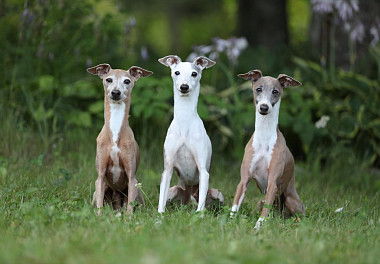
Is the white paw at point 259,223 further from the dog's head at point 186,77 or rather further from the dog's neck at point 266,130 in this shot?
the dog's head at point 186,77

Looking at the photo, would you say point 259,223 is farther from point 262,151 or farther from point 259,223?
point 262,151

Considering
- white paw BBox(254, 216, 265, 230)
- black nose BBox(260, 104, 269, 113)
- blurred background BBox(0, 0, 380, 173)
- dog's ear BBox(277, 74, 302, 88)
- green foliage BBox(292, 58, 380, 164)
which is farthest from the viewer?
green foliage BBox(292, 58, 380, 164)

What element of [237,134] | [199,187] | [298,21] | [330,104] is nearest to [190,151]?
[199,187]

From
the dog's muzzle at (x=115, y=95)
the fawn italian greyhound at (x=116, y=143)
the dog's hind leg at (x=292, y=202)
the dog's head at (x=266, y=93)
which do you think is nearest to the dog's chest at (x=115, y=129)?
the fawn italian greyhound at (x=116, y=143)

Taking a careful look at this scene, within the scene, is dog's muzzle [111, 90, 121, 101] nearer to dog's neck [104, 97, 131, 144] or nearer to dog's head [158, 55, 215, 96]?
dog's neck [104, 97, 131, 144]

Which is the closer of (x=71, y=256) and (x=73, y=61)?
(x=71, y=256)

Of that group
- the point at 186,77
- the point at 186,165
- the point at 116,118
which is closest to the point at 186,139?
the point at 186,165

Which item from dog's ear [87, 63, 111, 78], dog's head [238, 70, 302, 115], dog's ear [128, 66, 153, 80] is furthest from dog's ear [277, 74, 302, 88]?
dog's ear [87, 63, 111, 78]

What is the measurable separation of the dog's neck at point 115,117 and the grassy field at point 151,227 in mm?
740

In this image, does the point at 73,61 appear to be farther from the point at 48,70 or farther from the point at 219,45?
the point at 219,45

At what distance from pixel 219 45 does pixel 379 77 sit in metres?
2.26

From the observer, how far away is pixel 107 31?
11164 millimetres

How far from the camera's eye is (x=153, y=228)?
587 centimetres

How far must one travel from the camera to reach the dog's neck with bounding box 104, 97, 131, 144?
692 cm
